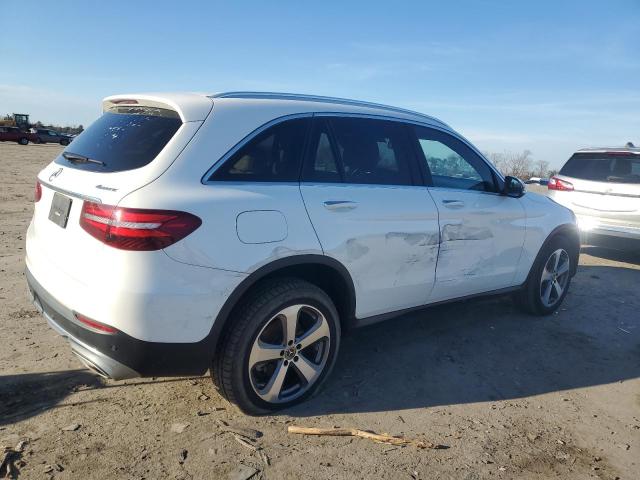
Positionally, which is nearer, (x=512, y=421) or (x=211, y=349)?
(x=211, y=349)

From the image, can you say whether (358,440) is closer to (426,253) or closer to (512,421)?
(512,421)

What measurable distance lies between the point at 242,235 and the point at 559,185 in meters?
6.70

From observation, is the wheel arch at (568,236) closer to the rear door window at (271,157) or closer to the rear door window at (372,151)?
the rear door window at (372,151)

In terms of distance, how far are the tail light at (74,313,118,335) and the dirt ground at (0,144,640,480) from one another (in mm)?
660

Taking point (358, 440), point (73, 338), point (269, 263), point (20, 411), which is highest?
point (269, 263)

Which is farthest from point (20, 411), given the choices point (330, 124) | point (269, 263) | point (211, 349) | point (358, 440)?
point (330, 124)

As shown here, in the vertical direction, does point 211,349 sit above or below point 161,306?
below

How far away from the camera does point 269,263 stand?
2656 millimetres

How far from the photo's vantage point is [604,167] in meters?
7.35

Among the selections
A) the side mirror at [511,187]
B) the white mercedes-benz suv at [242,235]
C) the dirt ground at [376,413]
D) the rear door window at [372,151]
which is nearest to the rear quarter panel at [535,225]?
the side mirror at [511,187]

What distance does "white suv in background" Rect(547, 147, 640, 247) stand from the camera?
692cm

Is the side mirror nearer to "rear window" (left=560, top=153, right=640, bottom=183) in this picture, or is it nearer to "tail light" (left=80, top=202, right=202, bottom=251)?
"tail light" (left=80, top=202, right=202, bottom=251)

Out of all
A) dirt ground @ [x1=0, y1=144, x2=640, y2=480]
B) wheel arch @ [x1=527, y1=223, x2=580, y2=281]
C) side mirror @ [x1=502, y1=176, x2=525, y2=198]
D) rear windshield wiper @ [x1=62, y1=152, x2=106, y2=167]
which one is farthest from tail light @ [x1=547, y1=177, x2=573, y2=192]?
rear windshield wiper @ [x1=62, y1=152, x2=106, y2=167]

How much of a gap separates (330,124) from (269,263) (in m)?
1.11
